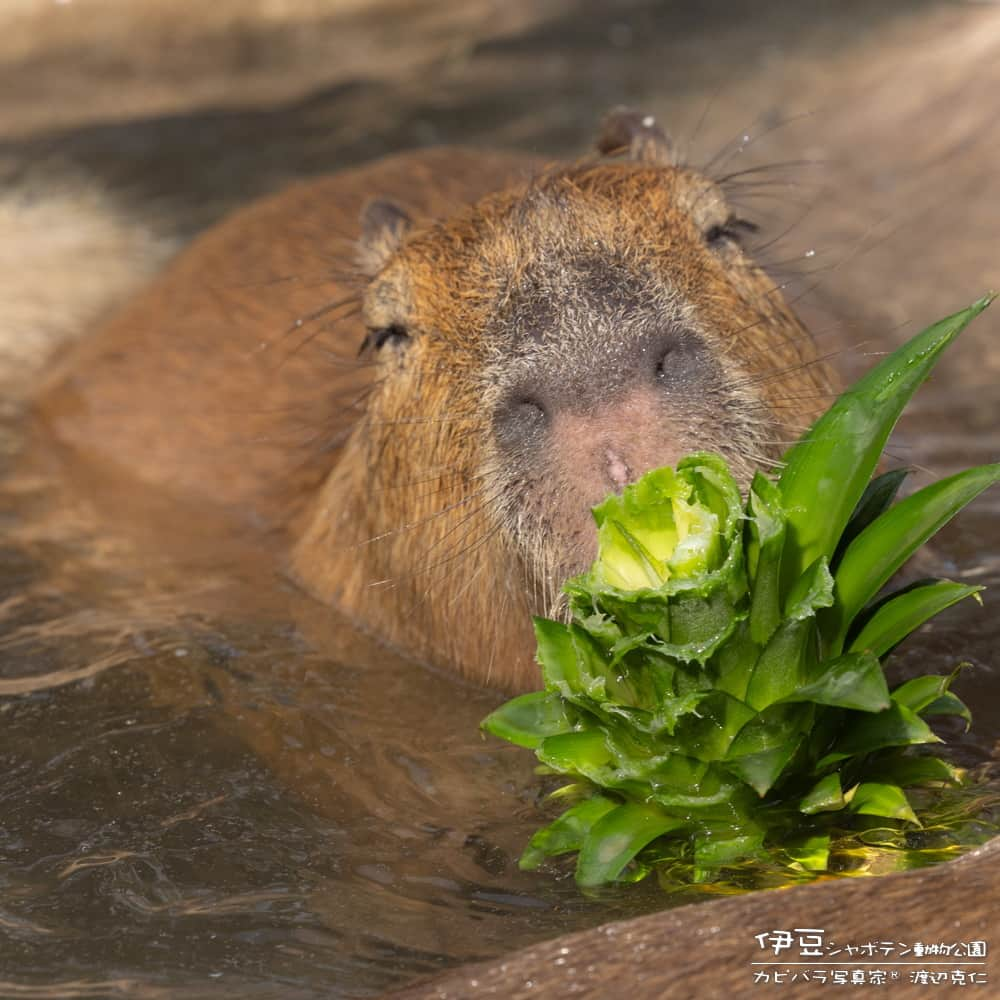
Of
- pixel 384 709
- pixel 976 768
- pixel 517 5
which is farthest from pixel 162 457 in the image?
pixel 517 5

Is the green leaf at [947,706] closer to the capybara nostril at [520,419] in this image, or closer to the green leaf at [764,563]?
the green leaf at [764,563]

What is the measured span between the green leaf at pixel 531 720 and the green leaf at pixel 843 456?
379 mm

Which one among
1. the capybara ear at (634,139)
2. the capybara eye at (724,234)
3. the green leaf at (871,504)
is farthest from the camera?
the capybara ear at (634,139)

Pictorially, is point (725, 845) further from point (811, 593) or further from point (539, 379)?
point (539, 379)

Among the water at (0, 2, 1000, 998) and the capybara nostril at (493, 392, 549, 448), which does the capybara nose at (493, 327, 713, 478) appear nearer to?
the capybara nostril at (493, 392, 549, 448)

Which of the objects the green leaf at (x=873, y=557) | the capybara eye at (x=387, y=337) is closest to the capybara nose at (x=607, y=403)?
the green leaf at (x=873, y=557)

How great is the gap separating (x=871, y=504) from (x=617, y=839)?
Result: 61 centimetres

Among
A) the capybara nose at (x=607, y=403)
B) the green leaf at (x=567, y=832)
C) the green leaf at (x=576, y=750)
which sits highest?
the capybara nose at (x=607, y=403)

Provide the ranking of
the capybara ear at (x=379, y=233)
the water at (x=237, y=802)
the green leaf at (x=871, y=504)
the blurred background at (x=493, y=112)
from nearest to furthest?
the water at (x=237, y=802)
the green leaf at (x=871, y=504)
the capybara ear at (x=379, y=233)
the blurred background at (x=493, y=112)

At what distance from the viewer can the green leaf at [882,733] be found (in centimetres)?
229

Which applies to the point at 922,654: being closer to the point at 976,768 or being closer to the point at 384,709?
the point at 976,768

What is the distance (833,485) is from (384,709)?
3.86 ft

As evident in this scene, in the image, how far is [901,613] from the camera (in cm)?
238

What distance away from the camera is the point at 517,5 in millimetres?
8398
